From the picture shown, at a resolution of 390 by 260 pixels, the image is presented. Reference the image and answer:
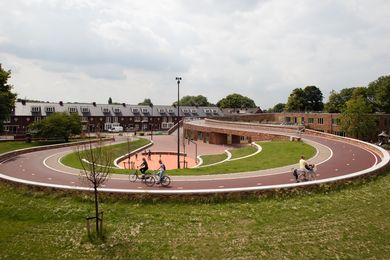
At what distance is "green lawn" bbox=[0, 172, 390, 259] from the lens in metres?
12.3

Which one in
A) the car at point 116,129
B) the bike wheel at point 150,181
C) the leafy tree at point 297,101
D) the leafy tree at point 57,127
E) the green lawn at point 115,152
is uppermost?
the leafy tree at point 297,101

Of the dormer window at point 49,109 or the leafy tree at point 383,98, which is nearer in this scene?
the leafy tree at point 383,98

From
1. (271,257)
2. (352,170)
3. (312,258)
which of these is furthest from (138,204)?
(352,170)

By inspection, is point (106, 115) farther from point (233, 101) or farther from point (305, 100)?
point (233, 101)

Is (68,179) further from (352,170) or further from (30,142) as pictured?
(30,142)

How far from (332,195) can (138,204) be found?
10753mm

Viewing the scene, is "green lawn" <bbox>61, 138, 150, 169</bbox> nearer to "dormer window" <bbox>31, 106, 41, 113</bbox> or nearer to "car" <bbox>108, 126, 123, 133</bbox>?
"car" <bbox>108, 126, 123, 133</bbox>

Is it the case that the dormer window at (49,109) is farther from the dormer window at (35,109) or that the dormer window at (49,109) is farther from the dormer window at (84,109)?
the dormer window at (84,109)

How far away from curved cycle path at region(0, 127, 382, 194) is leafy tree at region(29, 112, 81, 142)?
55.3 ft

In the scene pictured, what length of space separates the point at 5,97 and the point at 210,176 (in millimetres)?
33738

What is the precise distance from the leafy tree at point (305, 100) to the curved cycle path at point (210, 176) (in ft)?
218

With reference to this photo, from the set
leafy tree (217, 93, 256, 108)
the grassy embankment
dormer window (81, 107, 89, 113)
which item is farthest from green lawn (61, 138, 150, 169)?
leafy tree (217, 93, 256, 108)

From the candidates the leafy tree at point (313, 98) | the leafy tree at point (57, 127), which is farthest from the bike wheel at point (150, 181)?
the leafy tree at point (313, 98)

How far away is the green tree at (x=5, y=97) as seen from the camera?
40.3 metres
